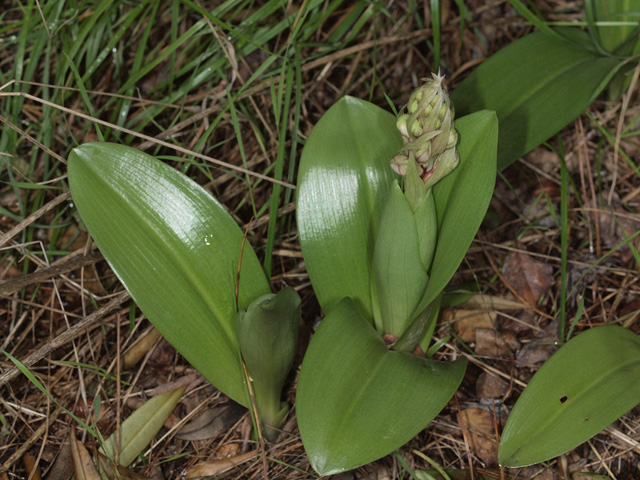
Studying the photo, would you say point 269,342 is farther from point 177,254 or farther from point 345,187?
point 345,187

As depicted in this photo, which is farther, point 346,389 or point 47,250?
point 47,250

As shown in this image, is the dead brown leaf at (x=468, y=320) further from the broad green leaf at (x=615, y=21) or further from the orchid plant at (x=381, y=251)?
the broad green leaf at (x=615, y=21)

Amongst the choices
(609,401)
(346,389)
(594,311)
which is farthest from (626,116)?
(346,389)

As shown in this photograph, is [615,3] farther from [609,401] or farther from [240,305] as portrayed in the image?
[240,305]

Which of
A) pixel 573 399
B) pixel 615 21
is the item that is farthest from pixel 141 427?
pixel 615 21

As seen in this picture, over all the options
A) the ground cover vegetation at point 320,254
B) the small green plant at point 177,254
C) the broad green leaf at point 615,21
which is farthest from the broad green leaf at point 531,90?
the small green plant at point 177,254

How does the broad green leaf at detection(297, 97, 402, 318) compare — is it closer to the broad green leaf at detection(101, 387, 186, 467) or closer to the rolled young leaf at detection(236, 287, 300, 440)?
the rolled young leaf at detection(236, 287, 300, 440)

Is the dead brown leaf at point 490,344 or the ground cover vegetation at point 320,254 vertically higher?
the ground cover vegetation at point 320,254
